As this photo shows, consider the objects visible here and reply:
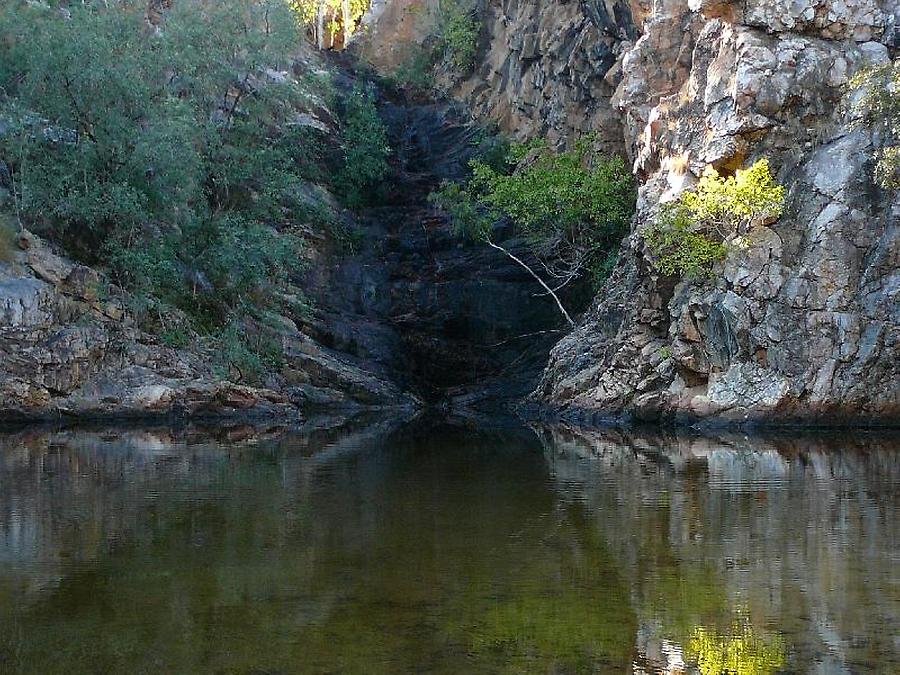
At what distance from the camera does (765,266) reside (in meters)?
29.6

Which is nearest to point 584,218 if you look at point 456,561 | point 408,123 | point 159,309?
point 159,309

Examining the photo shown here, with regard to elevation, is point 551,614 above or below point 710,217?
below

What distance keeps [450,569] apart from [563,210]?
3151cm

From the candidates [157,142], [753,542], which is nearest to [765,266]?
[157,142]

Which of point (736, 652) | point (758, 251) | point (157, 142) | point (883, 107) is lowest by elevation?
point (736, 652)

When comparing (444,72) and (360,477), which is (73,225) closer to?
(360,477)

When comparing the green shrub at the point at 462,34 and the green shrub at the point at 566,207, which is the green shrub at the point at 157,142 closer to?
the green shrub at the point at 566,207

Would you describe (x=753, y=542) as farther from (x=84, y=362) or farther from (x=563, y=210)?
(x=563, y=210)

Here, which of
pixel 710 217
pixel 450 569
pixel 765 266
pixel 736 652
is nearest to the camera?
pixel 736 652


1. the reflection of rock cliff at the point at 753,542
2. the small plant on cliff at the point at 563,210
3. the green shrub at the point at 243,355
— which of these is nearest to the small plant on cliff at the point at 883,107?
the reflection of rock cliff at the point at 753,542

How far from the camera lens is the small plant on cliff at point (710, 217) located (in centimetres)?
3000

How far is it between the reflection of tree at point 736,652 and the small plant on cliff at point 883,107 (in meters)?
22.8

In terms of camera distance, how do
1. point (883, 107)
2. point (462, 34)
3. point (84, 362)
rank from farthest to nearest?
point (462, 34) → point (84, 362) → point (883, 107)

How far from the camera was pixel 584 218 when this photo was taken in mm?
40406
